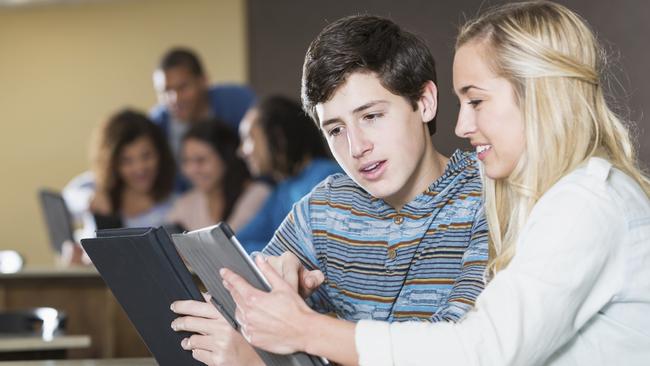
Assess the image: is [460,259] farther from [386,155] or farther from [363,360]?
[363,360]

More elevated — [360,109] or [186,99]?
[360,109]

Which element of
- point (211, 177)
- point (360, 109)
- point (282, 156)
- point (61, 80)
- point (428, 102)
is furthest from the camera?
point (61, 80)

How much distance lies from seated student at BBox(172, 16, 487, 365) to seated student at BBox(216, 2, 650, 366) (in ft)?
0.47

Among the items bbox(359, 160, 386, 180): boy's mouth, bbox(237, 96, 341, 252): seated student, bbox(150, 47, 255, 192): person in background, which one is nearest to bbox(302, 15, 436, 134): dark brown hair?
bbox(359, 160, 386, 180): boy's mouth

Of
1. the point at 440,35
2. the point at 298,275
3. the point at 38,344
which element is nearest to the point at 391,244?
the point at 298,275

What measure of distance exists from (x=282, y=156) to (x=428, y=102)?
8.40ft

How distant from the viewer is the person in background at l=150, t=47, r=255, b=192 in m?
5.01

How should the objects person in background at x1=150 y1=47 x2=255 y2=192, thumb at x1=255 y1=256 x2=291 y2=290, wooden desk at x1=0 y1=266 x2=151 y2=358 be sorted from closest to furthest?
1. thumb at x1=255 y1=256 x2=291 y2=290
2. wooden desk at x1=0 y1=266 x2=151 y2=358
3. person in background at x1=150 y1=47 x2=255 y2=192

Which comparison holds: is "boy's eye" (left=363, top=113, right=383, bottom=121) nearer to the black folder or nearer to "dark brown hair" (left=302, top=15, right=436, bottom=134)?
"dark brown hair" (left=302, top=15, right=436, bottom=134)

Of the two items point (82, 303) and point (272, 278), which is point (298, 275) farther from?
point (82, 303)

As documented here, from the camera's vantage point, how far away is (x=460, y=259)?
148 centimetres

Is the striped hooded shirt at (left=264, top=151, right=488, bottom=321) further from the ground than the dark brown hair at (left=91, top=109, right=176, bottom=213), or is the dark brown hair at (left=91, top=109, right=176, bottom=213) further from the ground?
the striped hooded shirt at (left=264, top=151, right=488, bottom=321)

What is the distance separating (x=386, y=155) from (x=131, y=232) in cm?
40

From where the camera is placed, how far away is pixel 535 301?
1075 mm
